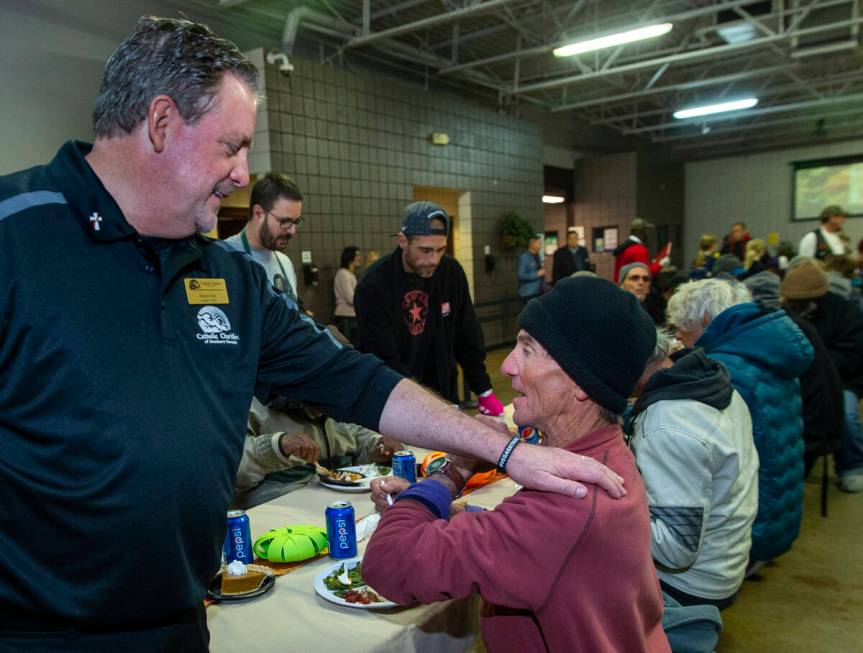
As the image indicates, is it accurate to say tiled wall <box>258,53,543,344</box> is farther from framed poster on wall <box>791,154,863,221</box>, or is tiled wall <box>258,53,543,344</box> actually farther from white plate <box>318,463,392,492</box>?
framed poster on wall <box>791,154,863,221</box>

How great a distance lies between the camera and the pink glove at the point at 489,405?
3.20 m

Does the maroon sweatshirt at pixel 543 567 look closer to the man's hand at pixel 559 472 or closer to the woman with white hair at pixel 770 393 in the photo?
the man's hand at pixel 559 472

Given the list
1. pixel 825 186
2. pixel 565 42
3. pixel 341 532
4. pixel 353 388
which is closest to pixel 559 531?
pixel 353 388

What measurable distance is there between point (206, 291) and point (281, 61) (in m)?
5.90

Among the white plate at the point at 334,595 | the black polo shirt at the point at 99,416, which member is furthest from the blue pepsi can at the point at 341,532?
the black polo shirt at the point at 99,416

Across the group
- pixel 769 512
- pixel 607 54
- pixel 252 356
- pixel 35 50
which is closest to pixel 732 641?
pixel 769 512

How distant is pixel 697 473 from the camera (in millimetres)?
1754

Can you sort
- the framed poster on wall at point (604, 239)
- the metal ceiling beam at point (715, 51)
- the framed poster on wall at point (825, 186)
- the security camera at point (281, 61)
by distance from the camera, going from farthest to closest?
the framed poster on wall at point (825, 186) → the framed poster on wall at point (604, 239) → the metal ceiling beam at point (715, 51) → the security camera at point (281, 61)

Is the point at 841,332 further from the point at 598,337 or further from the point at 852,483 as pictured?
the point at 598,337

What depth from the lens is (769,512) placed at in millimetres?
2426

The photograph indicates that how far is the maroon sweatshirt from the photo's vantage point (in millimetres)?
1096

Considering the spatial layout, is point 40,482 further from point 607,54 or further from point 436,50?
point 607,54

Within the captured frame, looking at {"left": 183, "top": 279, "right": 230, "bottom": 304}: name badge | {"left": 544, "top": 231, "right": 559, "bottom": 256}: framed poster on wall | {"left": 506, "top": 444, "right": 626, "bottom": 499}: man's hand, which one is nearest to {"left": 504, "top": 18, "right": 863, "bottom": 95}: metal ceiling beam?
{"left": 544, "top": 231, "right": 559, "bottom": 256}: framed poster on wall

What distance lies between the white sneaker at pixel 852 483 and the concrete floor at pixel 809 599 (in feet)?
1.26
